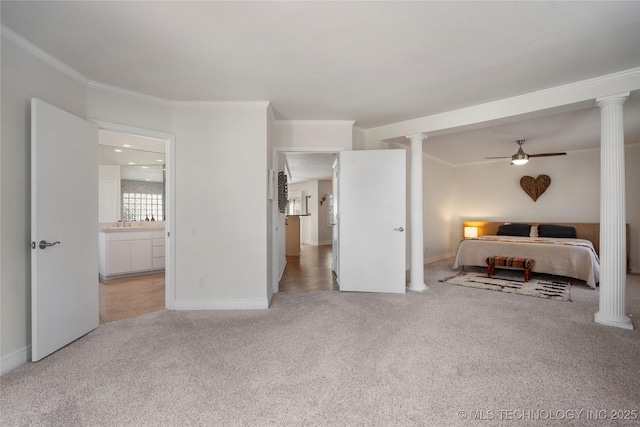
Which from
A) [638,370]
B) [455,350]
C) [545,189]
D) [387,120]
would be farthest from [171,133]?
[545,189]

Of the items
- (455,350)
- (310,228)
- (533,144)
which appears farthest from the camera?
(310,228)

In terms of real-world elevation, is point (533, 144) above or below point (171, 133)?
above

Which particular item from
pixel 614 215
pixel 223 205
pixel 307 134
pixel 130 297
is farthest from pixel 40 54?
pixel 614 215

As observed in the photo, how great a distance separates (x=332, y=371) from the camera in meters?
2.01

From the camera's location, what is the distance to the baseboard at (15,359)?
204 centimetres

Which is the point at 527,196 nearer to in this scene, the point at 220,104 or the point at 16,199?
the point at 220,104

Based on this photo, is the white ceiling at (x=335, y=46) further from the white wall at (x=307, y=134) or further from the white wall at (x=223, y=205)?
the white wall at (x=307, y=134)

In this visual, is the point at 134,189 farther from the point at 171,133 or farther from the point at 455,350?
the point at 455,350

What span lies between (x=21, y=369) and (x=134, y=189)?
184 inches

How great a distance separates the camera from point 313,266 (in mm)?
6039

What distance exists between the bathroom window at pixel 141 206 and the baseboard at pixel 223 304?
3.55m

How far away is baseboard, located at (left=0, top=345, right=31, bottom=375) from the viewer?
2.04 meters

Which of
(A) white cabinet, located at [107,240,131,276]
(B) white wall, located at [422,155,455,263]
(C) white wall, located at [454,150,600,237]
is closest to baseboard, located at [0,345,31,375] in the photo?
(A) white cabinet, located at [107,240,131,276]

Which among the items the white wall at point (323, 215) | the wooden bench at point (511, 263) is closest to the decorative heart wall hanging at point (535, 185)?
the wooden bench at point (511, 263)
